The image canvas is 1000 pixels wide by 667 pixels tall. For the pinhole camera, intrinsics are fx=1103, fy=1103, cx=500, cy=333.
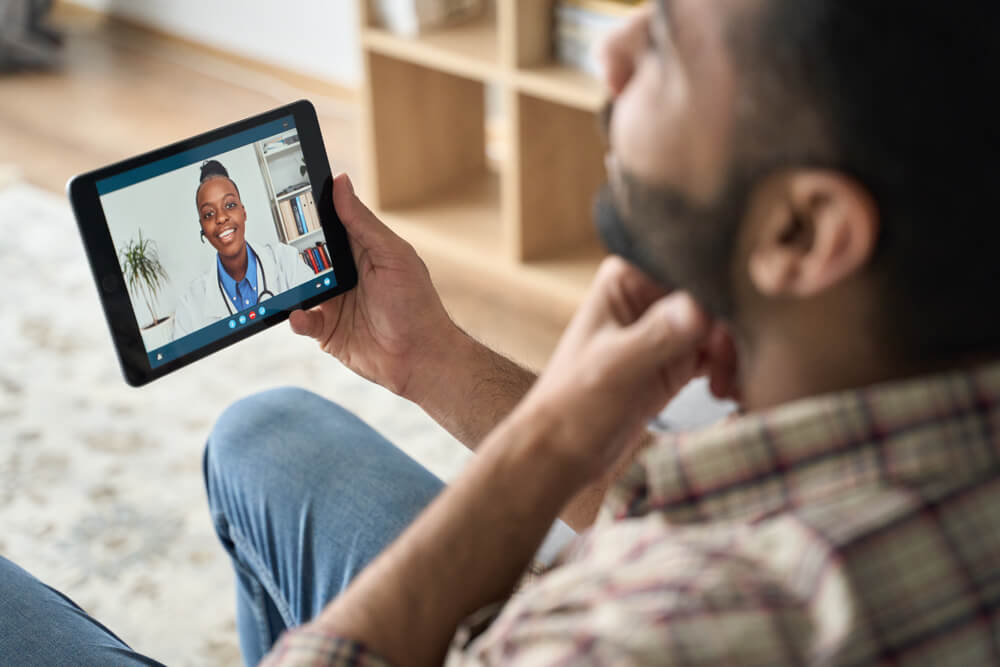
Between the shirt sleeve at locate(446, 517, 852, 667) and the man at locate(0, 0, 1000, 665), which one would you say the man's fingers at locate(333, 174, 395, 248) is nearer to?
the man at locate(0, 0, 1000, 665)

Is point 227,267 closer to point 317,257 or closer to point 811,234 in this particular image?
point 317,257

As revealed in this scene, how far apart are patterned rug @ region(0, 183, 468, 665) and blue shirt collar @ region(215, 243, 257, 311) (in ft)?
2.13

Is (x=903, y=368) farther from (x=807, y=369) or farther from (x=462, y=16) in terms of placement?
(x=462, y=16)

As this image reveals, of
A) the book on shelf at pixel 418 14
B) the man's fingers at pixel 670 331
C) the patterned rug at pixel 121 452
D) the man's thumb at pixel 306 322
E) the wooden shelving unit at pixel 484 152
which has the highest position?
the man's fingers at pixel 670 331

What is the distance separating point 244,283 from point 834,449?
62 cm

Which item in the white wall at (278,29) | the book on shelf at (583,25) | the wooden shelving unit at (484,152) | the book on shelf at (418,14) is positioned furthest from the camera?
the white wall at (278,29)

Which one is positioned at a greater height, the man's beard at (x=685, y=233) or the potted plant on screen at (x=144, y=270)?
the man's beard at (x=685, y=233)

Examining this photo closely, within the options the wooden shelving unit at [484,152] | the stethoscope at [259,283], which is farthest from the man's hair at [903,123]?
the wooden shelving unit at [484,152]

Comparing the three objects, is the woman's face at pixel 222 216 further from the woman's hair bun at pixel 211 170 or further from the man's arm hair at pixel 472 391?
the man's arm hair at pixel 472 391

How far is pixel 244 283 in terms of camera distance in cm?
102

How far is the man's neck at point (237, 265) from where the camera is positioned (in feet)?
3.29

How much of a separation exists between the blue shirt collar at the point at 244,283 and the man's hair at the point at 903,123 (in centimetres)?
58

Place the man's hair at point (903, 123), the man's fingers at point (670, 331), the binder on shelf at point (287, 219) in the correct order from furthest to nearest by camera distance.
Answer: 1. the binder on shelf at point (287, 219)
2. the man's fingers at point (670, 331)
3. the man's hair at point (903, 123)

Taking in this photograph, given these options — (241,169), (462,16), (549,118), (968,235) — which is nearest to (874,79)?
(968,235)
